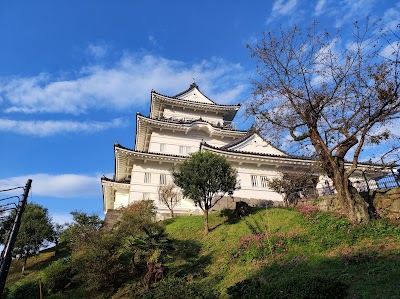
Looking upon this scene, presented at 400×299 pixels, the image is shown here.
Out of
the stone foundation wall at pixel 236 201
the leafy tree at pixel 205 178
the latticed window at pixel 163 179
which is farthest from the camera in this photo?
the latticed window at pixel 163 179

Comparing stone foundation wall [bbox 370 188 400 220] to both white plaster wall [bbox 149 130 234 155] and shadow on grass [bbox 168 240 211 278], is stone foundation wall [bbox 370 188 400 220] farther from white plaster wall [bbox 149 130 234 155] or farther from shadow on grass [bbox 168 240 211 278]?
white plaster wall [bbox 149 130 234 155]

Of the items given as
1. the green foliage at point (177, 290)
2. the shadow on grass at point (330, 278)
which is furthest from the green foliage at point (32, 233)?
the shadow on grass at point (330, 278)

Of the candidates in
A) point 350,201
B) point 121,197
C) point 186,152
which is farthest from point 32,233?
point 350,201

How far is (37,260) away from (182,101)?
2080 centimetres

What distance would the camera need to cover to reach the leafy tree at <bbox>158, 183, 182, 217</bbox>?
79.5ft

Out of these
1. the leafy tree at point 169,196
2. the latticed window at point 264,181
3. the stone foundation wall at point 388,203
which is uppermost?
the latticed window at point 264,181

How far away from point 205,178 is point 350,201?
7168 millimetres

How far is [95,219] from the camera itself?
2308 centimetres

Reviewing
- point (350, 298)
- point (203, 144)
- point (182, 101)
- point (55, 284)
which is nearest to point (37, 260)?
point (55, 284)

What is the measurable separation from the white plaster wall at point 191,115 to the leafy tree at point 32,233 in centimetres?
1629

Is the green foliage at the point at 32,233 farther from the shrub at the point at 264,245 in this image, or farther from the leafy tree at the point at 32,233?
the shrub at the point at 264,245

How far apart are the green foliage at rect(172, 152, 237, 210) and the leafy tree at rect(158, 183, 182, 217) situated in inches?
286

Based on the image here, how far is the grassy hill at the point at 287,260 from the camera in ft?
26.4

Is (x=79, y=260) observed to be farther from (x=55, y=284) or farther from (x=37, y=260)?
(x=37, y=260)
